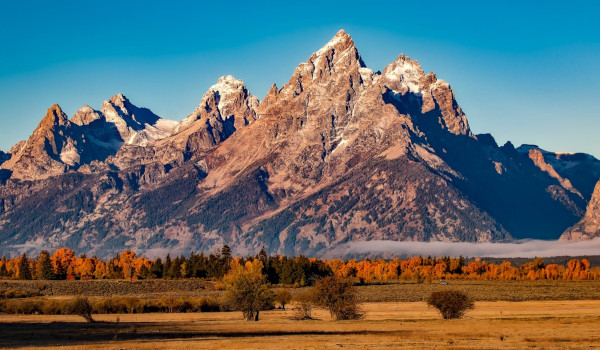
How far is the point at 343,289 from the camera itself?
14612 centimetres

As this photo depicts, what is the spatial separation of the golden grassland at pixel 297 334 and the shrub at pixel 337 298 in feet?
32.3

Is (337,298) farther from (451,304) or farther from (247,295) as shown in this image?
(451,304)

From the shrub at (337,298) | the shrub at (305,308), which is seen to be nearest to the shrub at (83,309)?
the shrub at (305,308)

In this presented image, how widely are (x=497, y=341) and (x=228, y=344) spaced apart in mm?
29565

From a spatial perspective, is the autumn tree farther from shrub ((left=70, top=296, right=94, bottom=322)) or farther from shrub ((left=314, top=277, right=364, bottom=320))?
shrub ((left=70, top=296, right=94, bottom=322))

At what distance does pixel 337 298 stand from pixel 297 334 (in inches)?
1556

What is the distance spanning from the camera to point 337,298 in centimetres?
14475

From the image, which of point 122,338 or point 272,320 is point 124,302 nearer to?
point 272,320

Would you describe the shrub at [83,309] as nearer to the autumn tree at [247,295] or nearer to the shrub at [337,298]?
the autumn tree at [247,295]

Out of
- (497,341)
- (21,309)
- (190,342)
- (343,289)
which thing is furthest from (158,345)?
(21,309)

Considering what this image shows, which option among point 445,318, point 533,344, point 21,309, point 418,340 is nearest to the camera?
point 533,344

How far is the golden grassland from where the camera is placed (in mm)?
90250

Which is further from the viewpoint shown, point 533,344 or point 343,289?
point 343,289

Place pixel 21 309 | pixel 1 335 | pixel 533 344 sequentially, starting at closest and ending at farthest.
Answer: pixel 533 344 → pixel 1 335 → pixel 21 309
